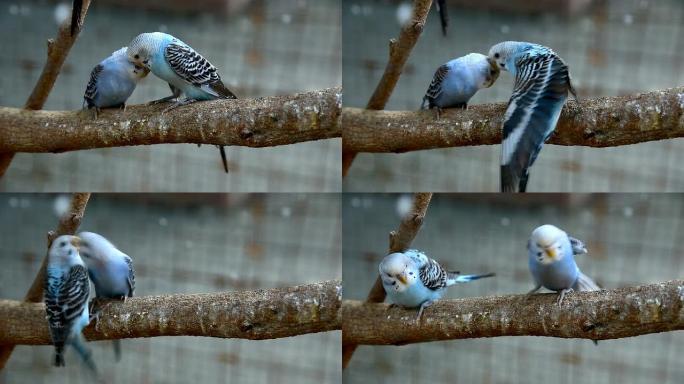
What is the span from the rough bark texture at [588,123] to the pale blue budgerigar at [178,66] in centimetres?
76

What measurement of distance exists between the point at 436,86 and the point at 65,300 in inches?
62.3

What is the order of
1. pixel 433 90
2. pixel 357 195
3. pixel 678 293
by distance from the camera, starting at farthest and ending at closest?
pixel 357 195, pixel 433 90, pixel 678 293

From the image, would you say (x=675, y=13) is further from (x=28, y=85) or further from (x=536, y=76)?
(x=28, y=85)

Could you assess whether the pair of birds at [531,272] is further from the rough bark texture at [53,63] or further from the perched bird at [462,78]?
the rough bark texture at [53,63]

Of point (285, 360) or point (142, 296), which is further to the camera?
point (285, 360)

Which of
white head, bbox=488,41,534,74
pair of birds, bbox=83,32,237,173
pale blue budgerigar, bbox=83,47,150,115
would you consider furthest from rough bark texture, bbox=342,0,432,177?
pale blue budgerigar, bbox=83,47,150,115

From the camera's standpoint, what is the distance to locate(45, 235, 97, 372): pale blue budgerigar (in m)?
3.06

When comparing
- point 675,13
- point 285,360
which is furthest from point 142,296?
point 675,13

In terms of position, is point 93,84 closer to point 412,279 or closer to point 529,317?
point 412,279

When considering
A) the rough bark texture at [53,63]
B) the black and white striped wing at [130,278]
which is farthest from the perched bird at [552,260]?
the rough bark texture at [53,63]

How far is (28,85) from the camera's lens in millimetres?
3379

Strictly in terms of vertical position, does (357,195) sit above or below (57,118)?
below

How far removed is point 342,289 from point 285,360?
453 mm

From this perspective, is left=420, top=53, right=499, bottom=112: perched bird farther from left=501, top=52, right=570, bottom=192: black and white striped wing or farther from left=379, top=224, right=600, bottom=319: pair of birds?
left=379, top=224, right=600, bottom=319: pair of birds
